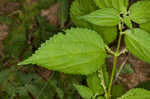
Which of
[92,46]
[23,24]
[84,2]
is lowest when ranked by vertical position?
[23,24]

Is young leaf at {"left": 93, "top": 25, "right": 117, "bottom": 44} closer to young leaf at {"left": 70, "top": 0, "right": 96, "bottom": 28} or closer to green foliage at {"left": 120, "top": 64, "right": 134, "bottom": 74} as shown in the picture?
young leaf at {"left": 70, "top": 0, "right": 96, "bottom": 28}

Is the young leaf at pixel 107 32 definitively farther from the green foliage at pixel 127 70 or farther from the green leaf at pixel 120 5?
the green foliage at pixel 127 70

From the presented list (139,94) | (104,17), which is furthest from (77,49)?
(139,94)

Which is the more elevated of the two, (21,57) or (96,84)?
(96,84)

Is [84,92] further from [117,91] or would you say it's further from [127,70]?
[127,70]

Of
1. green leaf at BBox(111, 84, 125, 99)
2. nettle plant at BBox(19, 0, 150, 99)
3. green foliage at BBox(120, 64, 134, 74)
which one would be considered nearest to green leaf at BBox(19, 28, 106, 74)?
nettle plant at BBox(19, 0, 150, 99)

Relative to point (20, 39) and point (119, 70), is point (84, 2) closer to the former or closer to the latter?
point (119, 70)

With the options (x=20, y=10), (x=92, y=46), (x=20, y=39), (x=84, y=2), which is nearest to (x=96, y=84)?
(x=92, y=46)
